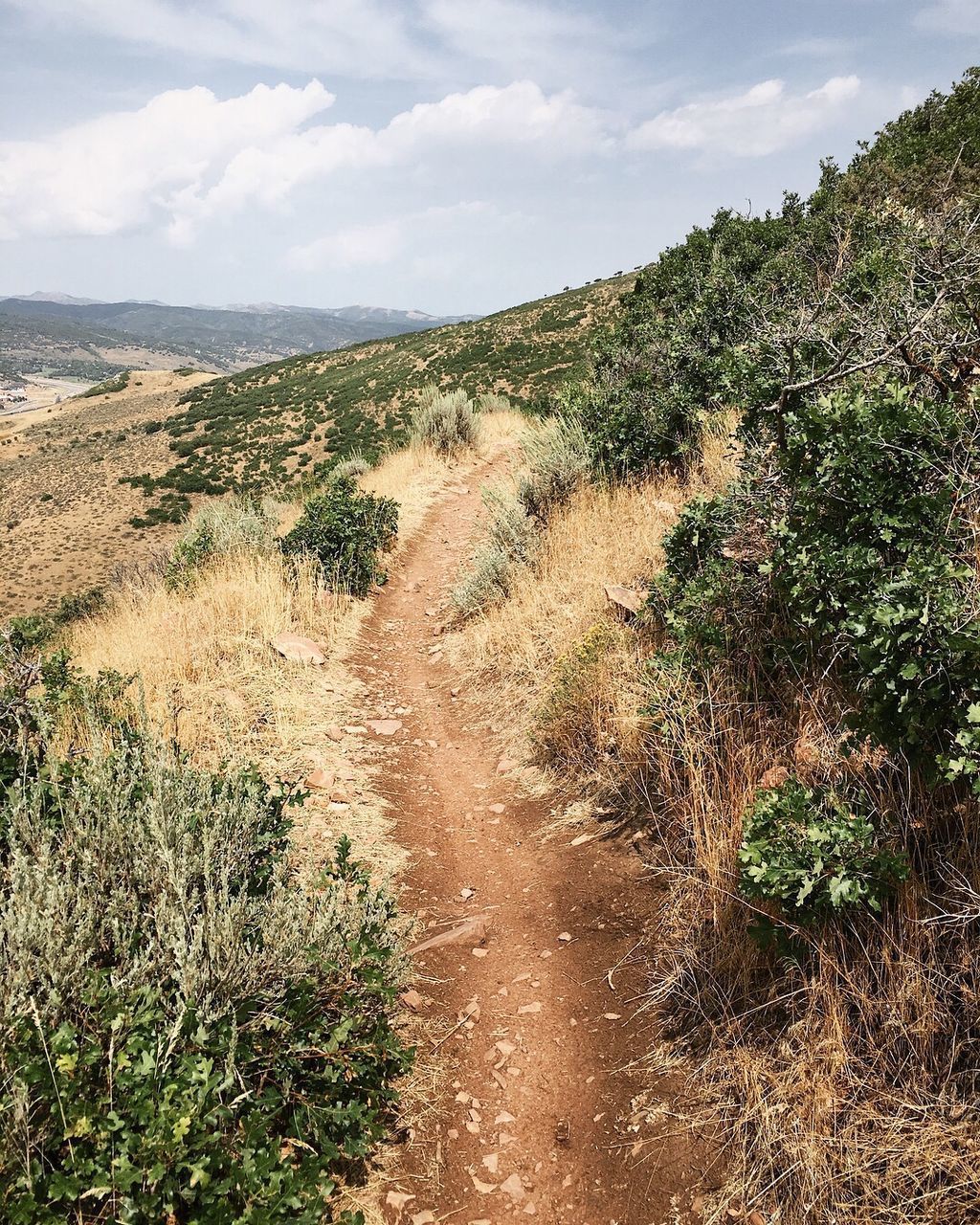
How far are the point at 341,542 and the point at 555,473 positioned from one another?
2807 millimetres

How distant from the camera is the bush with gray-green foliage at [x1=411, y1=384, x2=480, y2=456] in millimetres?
16328

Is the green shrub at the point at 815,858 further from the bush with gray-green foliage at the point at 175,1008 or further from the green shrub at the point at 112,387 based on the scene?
the green shrub at the point at 112,387

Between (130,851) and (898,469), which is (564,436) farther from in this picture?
(130,851)

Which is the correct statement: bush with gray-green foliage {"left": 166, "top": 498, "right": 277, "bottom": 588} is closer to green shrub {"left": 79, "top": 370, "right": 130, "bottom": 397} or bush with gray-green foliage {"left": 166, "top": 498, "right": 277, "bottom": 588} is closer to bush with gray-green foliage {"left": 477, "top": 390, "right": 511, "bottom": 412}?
bush with gray-green foliage {"left": 477, "top": 390, "right": 511, "bottom": 412}

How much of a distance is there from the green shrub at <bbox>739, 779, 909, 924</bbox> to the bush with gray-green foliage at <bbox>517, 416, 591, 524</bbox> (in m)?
6.07

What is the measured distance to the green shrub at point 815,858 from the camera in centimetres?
225

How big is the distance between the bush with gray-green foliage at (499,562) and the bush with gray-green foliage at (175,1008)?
4.48m

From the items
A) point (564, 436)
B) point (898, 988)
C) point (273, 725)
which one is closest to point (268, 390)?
point (564, 436)

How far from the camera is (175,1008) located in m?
2.22

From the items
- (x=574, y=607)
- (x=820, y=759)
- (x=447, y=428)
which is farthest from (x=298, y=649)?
(x=447, y=428)

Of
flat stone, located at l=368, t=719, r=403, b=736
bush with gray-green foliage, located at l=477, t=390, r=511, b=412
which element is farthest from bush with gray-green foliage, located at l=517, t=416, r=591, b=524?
bush with gray-green foliage, located at l=477, t=390, r=511, b=412

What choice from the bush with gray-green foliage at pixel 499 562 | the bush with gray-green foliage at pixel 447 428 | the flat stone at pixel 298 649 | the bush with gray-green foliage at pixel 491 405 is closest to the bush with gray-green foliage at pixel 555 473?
the bush with gray-green foliage at pixel 499 562

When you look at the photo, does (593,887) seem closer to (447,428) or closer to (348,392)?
(447,428)

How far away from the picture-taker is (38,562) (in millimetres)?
28297
